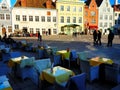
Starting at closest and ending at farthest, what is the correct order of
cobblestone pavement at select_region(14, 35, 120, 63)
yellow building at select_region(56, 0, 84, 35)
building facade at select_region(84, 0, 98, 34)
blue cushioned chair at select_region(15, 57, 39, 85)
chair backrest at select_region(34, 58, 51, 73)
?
chair backrest at select_region(34, 58, 51, 73) < blue cushioned chair at select_region(15, 57, 39, 85) < cobblestone pavement at select_region(14, 35, 120, 63) < yellow building at select_region(56, 0, 84, 35) < building facade at select_region(84, 0, 98, 34)

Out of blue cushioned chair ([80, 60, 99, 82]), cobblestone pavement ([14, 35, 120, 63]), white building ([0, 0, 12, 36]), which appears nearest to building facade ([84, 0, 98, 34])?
white building ([0, 0, 12, 36])

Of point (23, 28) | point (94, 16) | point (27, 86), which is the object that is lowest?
point (27, 86)

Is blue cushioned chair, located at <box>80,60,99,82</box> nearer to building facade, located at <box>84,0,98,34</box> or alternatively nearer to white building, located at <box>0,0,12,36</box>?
white building, located at <box>0,0,12,36</box>

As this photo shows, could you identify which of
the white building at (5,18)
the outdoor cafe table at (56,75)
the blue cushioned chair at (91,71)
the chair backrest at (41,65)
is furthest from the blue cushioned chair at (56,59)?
the white building at (5,18)

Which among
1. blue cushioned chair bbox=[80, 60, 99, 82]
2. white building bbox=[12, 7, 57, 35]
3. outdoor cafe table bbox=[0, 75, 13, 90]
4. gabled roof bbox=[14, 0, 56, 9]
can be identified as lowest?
blue cushioned chair bbox=[80, 60, 99, 82]

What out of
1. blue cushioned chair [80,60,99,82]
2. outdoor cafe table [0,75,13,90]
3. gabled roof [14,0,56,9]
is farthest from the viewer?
gabled roof [14,0,56,9]

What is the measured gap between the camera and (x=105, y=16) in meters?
54.2

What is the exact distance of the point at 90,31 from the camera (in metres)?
51.1

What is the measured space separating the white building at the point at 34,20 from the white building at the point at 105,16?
14.6 metres

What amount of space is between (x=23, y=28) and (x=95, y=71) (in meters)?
37.0

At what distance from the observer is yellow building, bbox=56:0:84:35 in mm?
46781

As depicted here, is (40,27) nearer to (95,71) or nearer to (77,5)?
(77,5)

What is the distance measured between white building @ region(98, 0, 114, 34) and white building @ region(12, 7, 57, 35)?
574 inches

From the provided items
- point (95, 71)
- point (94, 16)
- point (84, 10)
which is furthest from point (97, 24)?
point (95, 71)
